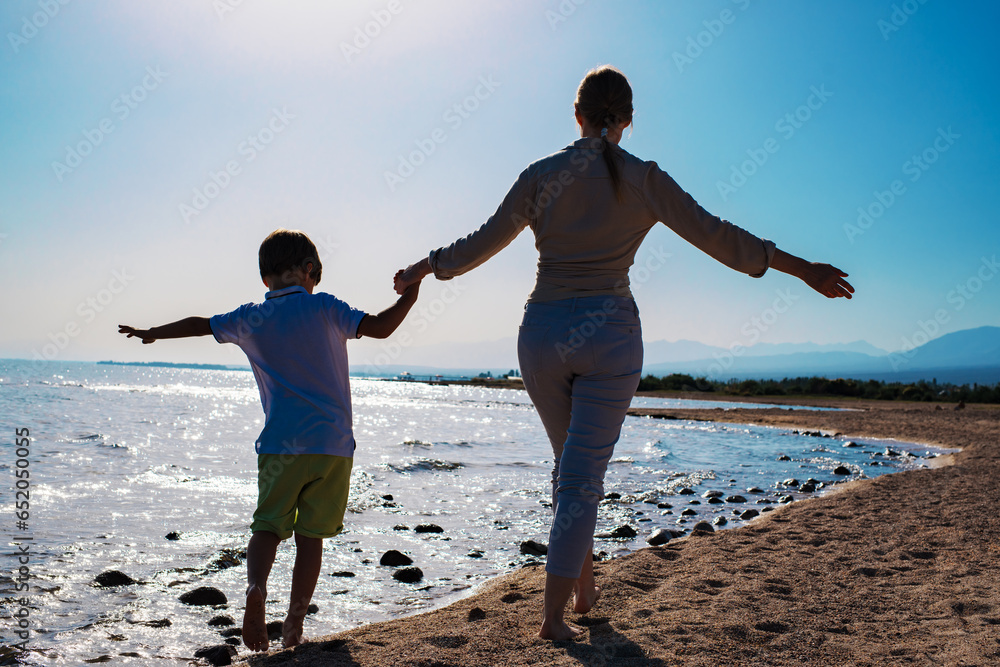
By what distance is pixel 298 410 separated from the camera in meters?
2.92

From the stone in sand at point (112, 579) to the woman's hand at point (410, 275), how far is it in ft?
11.0

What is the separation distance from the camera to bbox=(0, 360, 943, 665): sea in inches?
154

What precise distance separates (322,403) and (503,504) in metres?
5.73

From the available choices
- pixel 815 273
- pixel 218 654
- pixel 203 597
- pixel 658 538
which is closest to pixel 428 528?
pixel 658 538

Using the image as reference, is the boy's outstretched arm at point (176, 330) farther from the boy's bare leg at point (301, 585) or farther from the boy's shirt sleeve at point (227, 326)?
the boy's bare leg at point (301, 585)

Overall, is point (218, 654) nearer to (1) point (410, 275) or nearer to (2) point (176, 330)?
(2) point (176, 330)

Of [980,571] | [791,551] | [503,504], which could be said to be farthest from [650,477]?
[980,571]

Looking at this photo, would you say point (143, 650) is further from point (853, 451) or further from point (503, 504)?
point (853, 451)

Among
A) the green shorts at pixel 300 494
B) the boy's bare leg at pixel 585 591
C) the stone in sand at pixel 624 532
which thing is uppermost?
the green shorts at pixel 300 494

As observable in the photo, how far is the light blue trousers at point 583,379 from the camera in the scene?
2592 mm

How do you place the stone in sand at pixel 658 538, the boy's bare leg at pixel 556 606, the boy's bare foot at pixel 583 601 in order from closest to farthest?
the boy's bare leg at pixel 556 606 → the boy's bare foot at pixel 583 601 → the stone in sand at pixel 658 538

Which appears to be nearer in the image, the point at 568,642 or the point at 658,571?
the point at 568,642

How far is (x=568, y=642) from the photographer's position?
106 inches

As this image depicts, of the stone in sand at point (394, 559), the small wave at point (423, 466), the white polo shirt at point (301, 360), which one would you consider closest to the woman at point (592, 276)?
the white polo shirt at point (301, 360)
